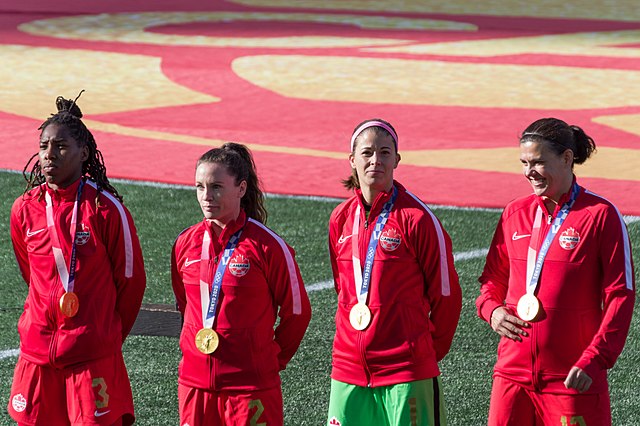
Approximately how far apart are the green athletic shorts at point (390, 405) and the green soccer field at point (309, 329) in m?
1.62

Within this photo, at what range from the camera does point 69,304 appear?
5.04 metres

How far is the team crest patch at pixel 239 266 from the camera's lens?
4957mm

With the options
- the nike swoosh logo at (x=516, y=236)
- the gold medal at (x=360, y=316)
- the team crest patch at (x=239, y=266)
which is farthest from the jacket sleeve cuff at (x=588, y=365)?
the team crest patch at (x=239, y=266)

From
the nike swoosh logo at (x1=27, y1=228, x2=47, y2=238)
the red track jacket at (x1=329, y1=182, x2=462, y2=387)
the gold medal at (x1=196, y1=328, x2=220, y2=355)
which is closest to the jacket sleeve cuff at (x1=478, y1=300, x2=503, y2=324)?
the red track jacket at (x1=329, y1=182, x2=462, y2=387)

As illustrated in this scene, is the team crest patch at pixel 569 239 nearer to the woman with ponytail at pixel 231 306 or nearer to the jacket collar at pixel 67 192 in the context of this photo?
the woman with ponytail at pixel 231 306

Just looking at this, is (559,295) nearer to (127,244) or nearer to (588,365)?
(588,365)

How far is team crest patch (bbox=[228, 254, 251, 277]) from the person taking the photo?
496cm

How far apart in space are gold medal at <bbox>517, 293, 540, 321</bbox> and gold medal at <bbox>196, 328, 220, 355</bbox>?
1.17 metres

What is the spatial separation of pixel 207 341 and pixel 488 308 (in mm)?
1109

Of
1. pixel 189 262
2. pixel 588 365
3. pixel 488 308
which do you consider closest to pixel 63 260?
pixel 189 262

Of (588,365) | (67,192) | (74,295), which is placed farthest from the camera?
(67,192)

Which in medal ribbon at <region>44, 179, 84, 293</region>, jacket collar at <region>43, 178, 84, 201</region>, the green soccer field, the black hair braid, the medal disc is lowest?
the green soccer field

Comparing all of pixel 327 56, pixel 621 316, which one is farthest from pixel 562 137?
pixel 327 56

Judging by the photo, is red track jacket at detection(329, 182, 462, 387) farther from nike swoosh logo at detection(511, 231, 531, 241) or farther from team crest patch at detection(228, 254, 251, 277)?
team crest patch at detection(228, 254, 251, 277)
